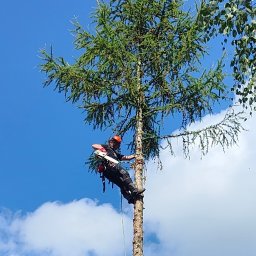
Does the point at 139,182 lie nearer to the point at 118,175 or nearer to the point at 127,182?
the point at 127,182

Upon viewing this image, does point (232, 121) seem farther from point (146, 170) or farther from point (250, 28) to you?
point (250, 28)

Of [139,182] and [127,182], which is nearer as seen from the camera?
[127,182]

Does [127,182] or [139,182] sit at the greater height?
[139,182]

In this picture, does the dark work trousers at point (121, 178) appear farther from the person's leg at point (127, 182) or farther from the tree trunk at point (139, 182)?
the tree trunk at point (139, 182)

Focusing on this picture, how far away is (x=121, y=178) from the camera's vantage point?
1317 centimetres

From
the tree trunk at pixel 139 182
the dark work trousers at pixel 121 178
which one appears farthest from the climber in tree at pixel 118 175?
the tree trunk at pixel 139 182

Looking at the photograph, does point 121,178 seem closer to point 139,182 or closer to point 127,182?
point 127,182

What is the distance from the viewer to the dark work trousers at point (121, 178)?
43.0 ft

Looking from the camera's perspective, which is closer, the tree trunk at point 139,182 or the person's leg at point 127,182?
the tree trunk at point 139,182

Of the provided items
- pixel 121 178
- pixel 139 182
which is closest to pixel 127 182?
pixel 121 178

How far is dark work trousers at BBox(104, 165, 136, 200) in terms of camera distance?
13117 millimetres

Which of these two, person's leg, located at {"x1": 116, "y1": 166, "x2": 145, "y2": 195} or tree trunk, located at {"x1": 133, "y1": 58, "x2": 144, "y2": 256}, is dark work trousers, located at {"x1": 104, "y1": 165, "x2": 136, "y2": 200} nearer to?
person's leg, located at {"x1": 116, "y1": 166, "x2": 145, "y2": 195}

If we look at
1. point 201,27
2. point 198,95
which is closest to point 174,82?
point 198,95

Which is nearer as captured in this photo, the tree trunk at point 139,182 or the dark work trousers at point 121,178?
the tree trunk at point 139,182
